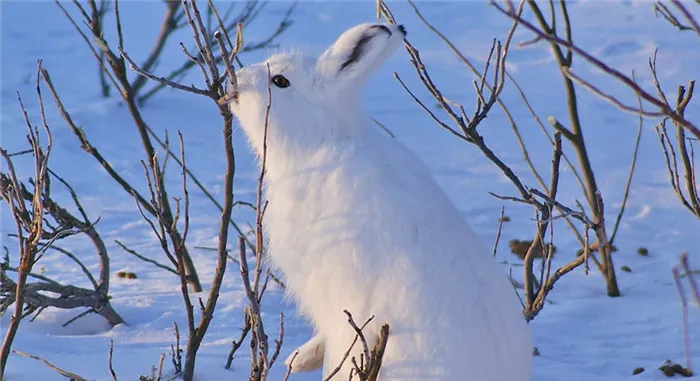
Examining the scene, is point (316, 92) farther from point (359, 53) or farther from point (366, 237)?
point (366, 237)

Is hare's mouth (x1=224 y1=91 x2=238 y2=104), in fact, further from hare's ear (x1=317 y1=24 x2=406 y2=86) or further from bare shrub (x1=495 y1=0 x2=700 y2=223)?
bare shrub (x1=495 y1=0 x2=700 y2=223)

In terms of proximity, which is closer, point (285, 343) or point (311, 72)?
point (311, 72)

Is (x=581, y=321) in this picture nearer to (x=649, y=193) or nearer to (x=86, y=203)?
(x=649, y=193)

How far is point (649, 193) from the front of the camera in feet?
22.1

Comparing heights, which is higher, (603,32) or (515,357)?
(603,32)

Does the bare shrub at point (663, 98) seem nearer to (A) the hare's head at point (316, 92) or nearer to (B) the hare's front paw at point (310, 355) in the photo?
(A) the hare's head at point (316, 92)

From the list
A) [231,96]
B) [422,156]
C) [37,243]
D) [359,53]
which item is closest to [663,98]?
[359,53]

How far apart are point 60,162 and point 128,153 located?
49cm

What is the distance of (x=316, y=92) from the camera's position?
2693mm

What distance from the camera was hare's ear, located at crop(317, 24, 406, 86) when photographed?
2602 mm

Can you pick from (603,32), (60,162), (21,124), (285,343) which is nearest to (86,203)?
(60,162)

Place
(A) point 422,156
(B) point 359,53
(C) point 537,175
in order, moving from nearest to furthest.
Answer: (B) point 359,53 → (C) point 537,175 → (A) point 422,156

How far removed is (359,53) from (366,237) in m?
0.53

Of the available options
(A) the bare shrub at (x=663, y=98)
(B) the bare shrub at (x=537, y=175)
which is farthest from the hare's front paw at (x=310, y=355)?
(A) the bare shrub at (x=663, y=98)
